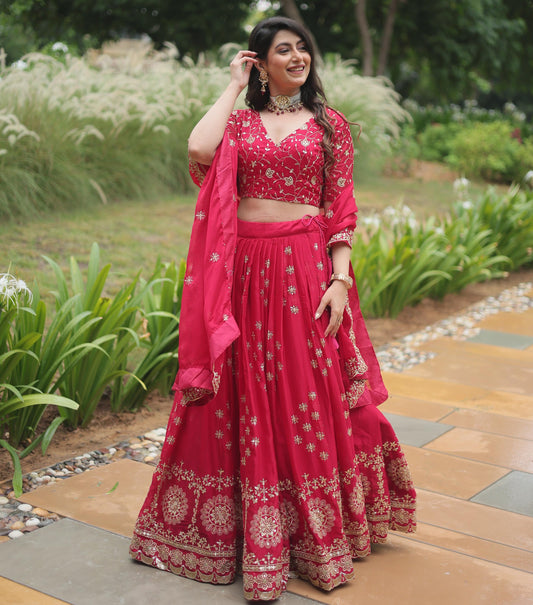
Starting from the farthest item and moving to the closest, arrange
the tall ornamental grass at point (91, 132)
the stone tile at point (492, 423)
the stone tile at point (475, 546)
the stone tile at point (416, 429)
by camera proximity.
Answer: the tall ornamental grass at point (91, 132) → the stone tile at point (492, 423) → the stone tile at point (416, 429) → the stone tile at point (475, 546)

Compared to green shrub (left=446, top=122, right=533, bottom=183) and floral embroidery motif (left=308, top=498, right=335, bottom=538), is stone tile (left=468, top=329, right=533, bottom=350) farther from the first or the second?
green shrub (left=446, top=122, right=533, bottom=183)

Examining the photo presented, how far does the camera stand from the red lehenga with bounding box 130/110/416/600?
2.44 meters

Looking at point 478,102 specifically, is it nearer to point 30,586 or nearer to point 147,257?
point 147,257

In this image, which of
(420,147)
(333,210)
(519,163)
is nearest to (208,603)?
(333,210)

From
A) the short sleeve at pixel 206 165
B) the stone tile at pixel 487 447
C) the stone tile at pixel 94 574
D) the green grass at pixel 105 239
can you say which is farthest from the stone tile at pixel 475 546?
the green grass at pixel 105 239

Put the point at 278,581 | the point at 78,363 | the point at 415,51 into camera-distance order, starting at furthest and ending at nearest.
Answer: the point at 415,51 < the point at 78,363 < the point at 278,581

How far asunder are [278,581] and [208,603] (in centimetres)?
22

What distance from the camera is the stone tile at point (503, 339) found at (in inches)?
222

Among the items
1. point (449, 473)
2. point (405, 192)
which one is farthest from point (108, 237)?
point (405, 192)

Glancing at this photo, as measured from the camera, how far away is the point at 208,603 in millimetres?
2387

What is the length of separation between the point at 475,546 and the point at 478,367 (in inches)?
95.7

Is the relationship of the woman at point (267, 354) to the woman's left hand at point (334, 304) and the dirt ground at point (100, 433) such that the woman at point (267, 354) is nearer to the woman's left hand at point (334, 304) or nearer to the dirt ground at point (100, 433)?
the woman's left hand at point (334, 304)

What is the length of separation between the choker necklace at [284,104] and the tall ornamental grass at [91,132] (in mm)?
4195

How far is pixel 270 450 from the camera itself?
8.07 ft
